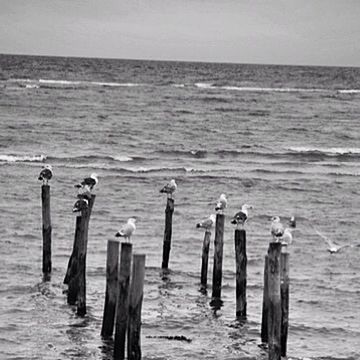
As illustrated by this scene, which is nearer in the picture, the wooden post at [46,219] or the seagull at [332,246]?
the wooden post at [46,219]

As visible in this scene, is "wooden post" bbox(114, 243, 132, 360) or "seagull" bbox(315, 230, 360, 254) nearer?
"wooden post" bbox(114, 243, 132, 360)

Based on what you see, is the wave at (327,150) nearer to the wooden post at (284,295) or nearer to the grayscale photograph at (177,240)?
the grayscale photograph at (177,240)

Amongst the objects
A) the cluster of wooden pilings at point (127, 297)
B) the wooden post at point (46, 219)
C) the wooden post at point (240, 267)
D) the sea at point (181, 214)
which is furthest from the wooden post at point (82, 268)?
the wooden post at point (240, 267)

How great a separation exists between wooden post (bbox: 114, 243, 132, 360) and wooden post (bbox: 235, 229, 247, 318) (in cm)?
259

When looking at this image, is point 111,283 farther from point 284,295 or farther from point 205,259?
point 205,259

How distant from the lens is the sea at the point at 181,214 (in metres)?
14.1

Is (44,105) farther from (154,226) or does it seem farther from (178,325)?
(178,325)

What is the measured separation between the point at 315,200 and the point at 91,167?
8.28 metres

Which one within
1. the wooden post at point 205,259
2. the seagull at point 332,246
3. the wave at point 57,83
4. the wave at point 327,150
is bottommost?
the seagull at point 332,246

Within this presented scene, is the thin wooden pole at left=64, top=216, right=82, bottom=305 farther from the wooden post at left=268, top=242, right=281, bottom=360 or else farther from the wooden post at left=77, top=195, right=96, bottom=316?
the wooden post at left=268, top=242, right=281, bottom=360

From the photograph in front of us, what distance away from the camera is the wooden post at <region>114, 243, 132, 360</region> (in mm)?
12297

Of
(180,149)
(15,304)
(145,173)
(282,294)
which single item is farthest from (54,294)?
(180,149)

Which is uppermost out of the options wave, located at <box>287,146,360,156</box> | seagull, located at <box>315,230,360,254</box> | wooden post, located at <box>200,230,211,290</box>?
wave, located at <box>287,146,360,156</box>

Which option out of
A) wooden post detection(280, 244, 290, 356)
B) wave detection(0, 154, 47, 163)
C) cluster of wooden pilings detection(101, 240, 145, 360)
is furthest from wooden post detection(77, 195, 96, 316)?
wave detection(0, 154, 47, 163)
